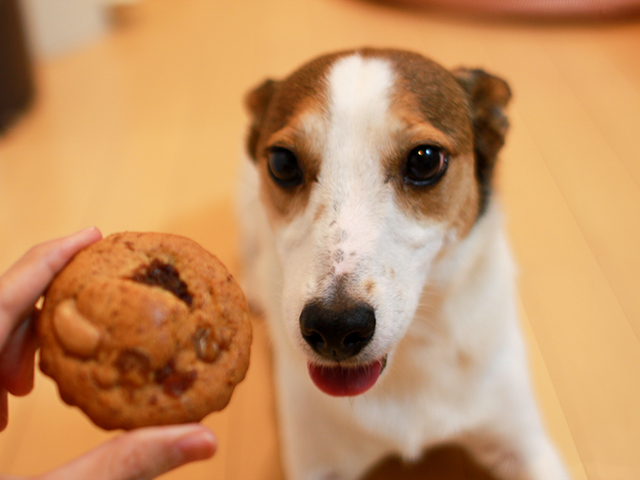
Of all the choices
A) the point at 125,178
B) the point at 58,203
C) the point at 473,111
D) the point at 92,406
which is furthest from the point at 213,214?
the point at 92,406

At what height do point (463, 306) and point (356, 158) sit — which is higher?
point (356, 158)

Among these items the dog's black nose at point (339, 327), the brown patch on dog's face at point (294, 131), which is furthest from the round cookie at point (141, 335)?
the brown patch on dog's face at point (294, 131)

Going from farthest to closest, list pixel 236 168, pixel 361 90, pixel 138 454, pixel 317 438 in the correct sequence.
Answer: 1. pixel 236 168
2. pixel 317 438
3. pixel 361 90
4. pixel 138 454

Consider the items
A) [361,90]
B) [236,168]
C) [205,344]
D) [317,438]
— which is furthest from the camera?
[236,168]

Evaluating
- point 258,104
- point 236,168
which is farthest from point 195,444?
point 236,168

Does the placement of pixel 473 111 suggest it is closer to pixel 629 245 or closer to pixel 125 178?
pixel 629 245

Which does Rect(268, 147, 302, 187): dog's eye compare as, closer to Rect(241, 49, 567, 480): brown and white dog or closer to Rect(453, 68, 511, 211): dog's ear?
Rect(241, 49, 567, 480): brown and white dog

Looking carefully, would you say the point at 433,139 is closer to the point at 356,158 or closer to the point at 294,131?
the point at 356,158

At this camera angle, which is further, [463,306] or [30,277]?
[463,306]

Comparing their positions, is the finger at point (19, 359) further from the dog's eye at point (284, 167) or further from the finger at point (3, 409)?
the dog's eye at point (284, 167)
